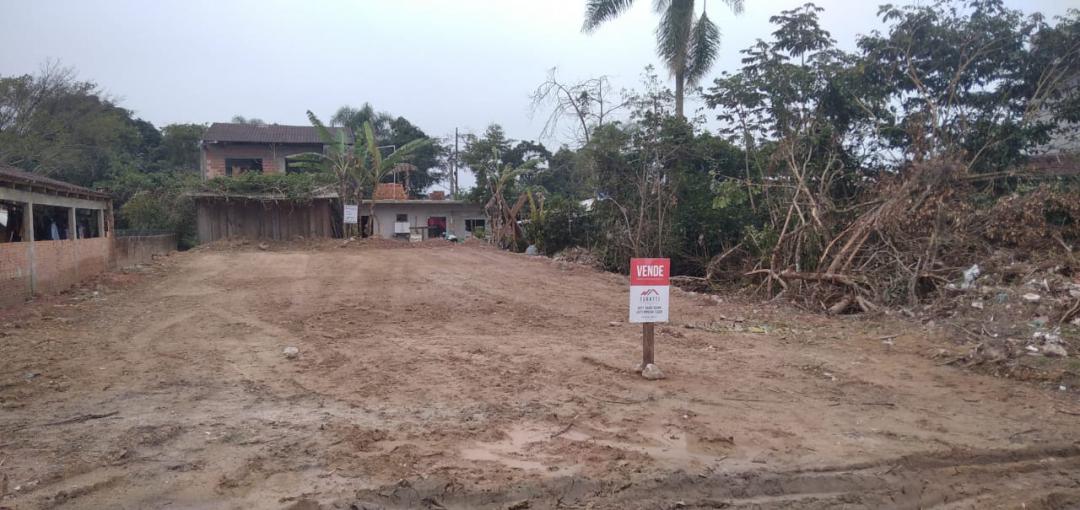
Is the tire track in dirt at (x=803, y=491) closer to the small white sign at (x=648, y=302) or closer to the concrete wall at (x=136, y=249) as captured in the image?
the small white sign at (x=648, y=302)

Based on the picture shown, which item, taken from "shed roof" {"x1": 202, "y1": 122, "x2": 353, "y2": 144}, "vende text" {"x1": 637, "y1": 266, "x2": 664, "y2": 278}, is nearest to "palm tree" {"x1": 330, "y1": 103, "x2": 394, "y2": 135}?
"shed roof" {"x1": 202, "y1": 122, "x2": 353, "y2": 144}

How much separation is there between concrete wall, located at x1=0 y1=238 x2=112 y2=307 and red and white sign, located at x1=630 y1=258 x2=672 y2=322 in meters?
10.2

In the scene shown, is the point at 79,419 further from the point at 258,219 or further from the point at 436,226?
the point at 436,226

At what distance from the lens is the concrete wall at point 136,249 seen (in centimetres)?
1758

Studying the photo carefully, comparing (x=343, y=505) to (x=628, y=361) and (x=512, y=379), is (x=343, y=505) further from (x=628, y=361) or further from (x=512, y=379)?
(x=628, y=361)

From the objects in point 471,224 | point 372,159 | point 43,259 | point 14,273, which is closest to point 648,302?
point 14,273

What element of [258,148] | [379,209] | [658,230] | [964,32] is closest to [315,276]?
[658,230]

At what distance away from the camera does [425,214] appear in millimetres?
34062

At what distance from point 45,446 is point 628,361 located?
208 inches

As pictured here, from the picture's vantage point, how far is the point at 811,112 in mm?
16109

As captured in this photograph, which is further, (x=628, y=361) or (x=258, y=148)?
(x=258, y=148)

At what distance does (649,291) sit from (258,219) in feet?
73.5

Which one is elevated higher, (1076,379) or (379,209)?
(379,209)

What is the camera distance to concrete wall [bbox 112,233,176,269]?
57.7 feet
